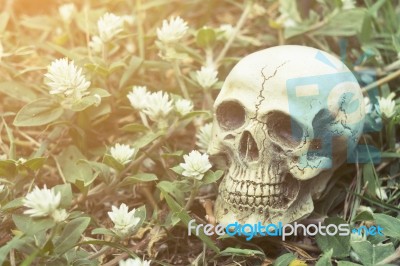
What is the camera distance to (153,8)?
2.19 meters

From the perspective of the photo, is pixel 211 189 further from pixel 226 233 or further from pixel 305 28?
pixel 305 28

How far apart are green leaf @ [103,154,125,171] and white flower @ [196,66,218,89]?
0.37 m

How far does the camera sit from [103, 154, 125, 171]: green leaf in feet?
4.79

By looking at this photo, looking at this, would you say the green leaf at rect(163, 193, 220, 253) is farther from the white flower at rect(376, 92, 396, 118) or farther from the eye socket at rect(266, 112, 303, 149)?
the white flower at rect(376, 92, 396, 118)

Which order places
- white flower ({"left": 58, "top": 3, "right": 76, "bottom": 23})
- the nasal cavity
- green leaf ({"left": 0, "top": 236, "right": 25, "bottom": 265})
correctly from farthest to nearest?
white flower ({"left": 58, "top": 3, "right": 76, "bottom": 23}) < the nasal cavity < green leaf ({"left": 0, "top": 236, "right": 25, "bottom": 265})

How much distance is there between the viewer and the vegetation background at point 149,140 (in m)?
1.36

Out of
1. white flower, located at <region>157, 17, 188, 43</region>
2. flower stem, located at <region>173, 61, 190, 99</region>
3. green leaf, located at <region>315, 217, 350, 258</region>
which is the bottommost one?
green leaf, located at <region>315, 217, 350, 258</region>

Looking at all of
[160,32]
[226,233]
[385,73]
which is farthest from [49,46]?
[385,73]

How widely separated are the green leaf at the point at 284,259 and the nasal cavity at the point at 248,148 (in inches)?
9.4

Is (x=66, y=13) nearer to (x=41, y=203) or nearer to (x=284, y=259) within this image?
(x=41, y=203)

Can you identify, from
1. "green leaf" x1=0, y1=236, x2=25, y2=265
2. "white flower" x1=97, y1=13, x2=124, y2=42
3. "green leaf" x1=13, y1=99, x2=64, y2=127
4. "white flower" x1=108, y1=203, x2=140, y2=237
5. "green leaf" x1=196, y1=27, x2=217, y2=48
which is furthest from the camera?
"green leaf" x1=196, y1=27, x2=217, y2=48

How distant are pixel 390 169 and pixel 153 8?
1053mm

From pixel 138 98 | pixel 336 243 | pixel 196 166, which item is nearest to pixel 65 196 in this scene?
pixel 196 166

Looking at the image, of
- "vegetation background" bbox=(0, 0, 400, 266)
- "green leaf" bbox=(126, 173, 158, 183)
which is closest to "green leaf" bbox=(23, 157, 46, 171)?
"vegetation background" bbox=(0, 0, 400, 266)
